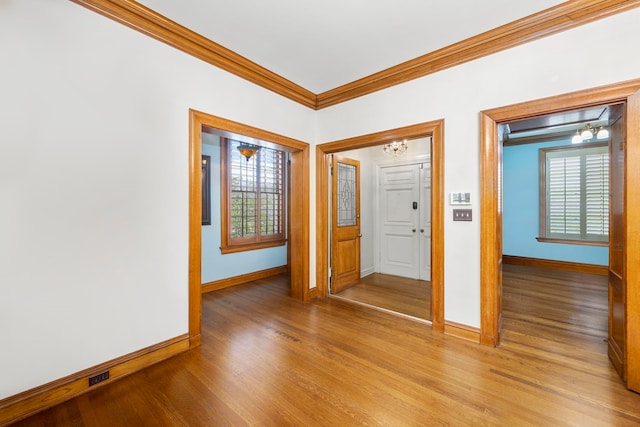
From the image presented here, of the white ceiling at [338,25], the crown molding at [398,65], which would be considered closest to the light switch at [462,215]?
the crown molding at [398,65]

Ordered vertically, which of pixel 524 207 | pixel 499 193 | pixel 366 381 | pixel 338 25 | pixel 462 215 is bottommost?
pixel 366 381

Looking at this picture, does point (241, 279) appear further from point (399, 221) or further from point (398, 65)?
point (398, 65)

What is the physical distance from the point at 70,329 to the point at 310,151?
3086 millimetres

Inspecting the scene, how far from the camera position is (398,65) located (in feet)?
9.80

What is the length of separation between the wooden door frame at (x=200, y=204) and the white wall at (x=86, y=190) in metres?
0.08

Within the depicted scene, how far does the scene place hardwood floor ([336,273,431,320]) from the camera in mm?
3444

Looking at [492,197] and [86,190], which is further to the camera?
[492,197]

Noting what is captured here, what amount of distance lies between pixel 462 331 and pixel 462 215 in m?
1.17

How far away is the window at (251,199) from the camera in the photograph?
462cm

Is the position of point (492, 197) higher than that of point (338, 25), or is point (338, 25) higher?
point (338, 25)

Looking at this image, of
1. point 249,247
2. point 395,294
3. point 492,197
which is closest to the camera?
point 492,197

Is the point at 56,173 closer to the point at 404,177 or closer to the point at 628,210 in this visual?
the point at 628,210

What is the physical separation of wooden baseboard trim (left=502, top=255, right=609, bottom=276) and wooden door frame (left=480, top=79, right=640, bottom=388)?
411cm

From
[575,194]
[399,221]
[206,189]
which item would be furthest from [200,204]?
[575,194]
